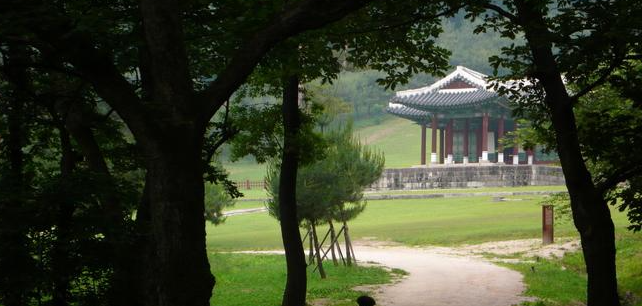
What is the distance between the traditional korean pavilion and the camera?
184 feet

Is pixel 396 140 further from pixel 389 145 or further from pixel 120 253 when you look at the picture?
pixel 120 253

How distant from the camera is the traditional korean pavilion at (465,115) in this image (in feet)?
184

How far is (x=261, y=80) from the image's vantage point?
1442 cm

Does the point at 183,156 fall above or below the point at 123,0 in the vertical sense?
below

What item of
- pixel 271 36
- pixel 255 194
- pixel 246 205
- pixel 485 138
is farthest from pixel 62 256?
pixel 255 194

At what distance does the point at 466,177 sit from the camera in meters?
56.5

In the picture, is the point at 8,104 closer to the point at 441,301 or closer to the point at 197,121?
the point at 197,121

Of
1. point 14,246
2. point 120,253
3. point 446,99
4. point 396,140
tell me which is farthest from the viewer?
point 396,140

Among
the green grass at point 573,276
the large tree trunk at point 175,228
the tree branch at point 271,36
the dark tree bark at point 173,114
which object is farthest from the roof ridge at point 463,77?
the large tree trunk at point 175,228

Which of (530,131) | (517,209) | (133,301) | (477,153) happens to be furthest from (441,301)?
(477,153)

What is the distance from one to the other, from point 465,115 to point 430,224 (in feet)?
71.0

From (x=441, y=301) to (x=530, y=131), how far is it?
3.98 m

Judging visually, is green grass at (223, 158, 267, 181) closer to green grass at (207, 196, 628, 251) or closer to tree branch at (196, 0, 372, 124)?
green grass at (207, 196, 628, 251)

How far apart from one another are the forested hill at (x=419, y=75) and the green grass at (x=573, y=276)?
58.6 metres
